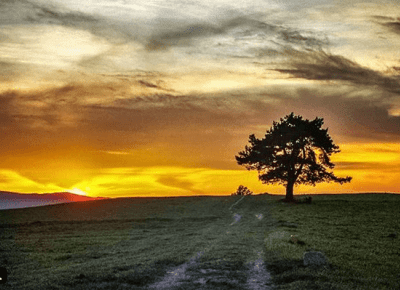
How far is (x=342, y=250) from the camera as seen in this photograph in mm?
29406

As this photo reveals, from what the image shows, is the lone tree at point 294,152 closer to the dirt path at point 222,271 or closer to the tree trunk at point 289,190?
the tree trunk at point 289,190

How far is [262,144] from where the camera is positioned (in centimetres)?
8400

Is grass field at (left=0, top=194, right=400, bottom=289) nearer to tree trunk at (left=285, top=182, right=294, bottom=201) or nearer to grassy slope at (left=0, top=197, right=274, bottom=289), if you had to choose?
grassy slope at (left=0, top=197, right=274, bottom=289)

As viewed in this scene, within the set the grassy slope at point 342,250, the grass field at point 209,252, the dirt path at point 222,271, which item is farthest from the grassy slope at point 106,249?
the grassy slope at point 342,250

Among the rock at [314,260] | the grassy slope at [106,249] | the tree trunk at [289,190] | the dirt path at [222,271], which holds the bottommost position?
the grassy slope at [106,249]

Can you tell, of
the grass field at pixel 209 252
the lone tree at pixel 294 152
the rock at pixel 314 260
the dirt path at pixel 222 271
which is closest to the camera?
the dirt path at pixel 222 271

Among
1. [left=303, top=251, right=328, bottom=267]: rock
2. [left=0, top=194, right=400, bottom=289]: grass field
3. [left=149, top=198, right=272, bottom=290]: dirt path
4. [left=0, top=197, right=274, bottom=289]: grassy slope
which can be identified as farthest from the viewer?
[left=303, top=251, right=328, bottom=267]: rock

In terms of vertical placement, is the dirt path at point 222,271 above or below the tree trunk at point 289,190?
below

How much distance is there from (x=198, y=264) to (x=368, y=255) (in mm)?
12334

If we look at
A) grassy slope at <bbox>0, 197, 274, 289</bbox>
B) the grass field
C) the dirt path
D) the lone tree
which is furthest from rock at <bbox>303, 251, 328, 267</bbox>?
the lone tree

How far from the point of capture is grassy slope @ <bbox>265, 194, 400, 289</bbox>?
1979 cm

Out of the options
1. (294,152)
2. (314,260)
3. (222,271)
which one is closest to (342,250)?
(314,260)

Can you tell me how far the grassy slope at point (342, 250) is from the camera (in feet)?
64.9

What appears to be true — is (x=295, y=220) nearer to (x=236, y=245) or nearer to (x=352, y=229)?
(x=352, y=229)
